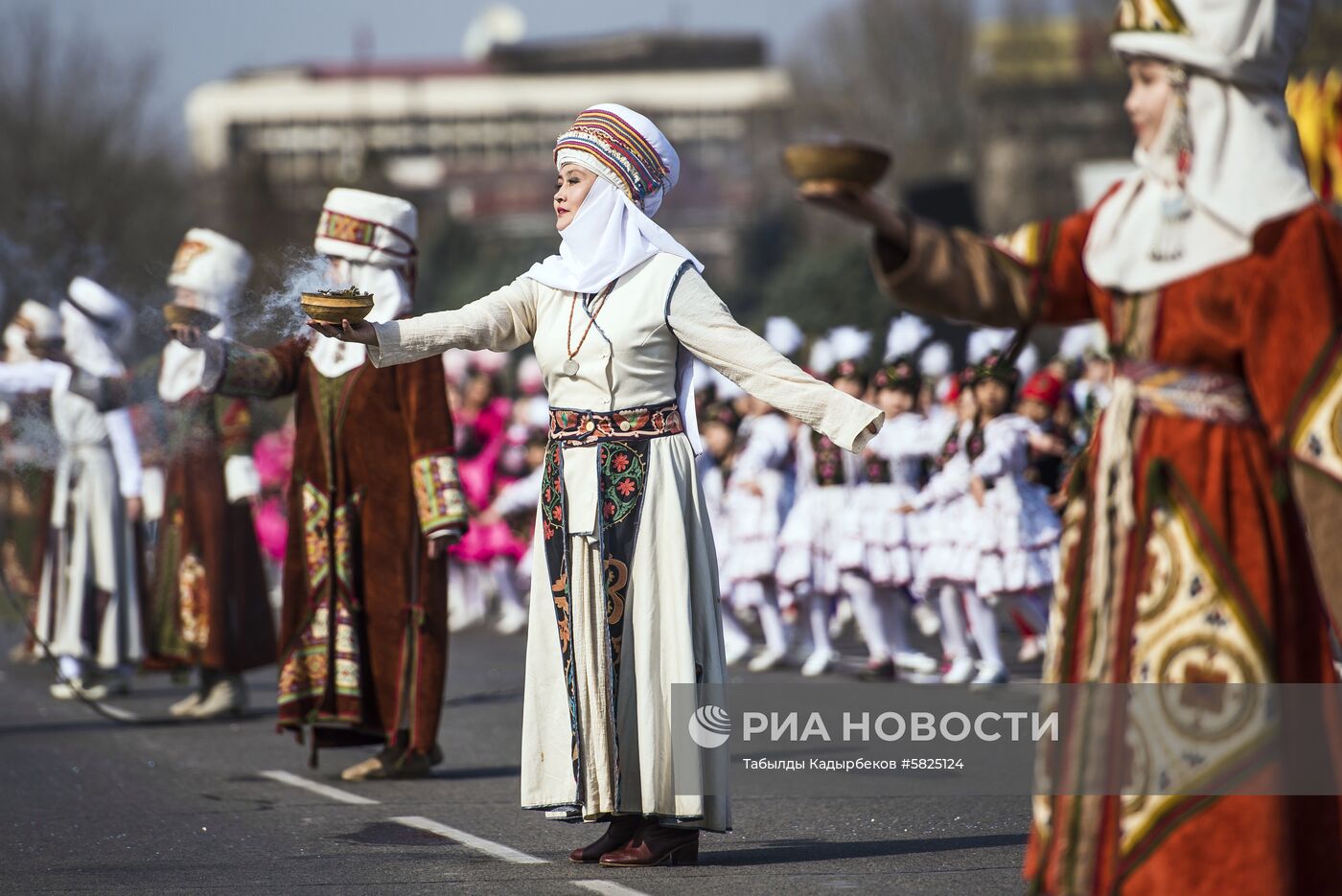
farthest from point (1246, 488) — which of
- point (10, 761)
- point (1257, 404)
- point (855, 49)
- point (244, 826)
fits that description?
point (855, 49)

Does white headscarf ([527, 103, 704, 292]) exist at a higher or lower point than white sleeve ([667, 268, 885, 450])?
higher

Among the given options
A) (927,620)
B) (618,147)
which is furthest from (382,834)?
(927,620)

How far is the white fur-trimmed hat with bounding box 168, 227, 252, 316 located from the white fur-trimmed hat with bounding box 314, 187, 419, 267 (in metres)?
1.49

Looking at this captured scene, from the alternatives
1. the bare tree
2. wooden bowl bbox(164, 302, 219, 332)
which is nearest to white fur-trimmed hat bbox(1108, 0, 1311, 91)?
wooden bowl bbox(164, 302, 219, 332)

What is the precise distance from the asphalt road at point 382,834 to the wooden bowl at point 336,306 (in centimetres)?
161

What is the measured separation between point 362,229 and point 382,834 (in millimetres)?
2516

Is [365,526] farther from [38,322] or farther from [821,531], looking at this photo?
[821,531]

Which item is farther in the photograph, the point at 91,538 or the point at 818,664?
the point at 818,664

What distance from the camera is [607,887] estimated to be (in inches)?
230

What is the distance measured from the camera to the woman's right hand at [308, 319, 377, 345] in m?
5.98

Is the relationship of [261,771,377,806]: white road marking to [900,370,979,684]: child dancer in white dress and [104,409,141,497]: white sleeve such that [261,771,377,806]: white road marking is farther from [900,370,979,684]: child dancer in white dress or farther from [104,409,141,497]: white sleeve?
[900,370,979,684]: child dancer in white dress

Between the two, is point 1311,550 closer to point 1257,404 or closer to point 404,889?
point 1257,404

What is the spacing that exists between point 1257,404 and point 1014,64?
177 feet

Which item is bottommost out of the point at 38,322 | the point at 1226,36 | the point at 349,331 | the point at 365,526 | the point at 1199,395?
the point at 365,526
